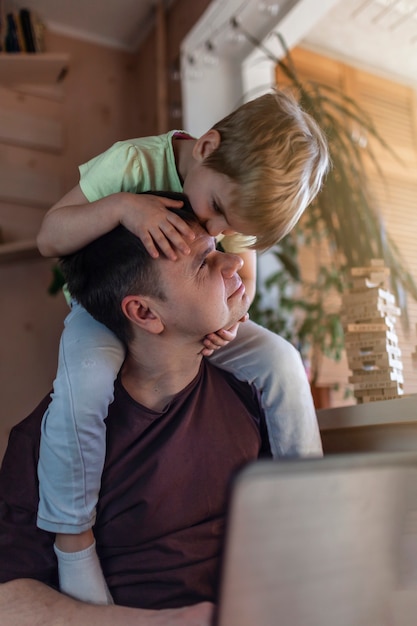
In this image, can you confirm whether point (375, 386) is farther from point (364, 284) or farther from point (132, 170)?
point (132, 170)

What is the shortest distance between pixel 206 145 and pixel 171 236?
0.89ft

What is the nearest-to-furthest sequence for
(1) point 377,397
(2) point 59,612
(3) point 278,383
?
(2) point 59,612 < (3) point 278,383 < (1) point 377,397

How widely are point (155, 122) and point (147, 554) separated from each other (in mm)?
2146

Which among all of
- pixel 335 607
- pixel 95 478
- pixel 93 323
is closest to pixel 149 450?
pixel 95 478

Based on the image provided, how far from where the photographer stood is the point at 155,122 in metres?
2.69

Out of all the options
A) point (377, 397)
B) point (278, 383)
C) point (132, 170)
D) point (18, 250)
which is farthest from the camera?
point (18, 250)

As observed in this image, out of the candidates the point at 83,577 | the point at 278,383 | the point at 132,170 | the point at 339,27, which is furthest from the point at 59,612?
the point at 339,27

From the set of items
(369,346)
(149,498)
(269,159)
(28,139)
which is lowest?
(149,498)

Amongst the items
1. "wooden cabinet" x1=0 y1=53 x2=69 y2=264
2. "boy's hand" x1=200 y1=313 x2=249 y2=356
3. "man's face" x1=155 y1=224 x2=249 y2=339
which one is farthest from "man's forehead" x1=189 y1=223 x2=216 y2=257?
"wooden cabinet" x1=0 y1=53 x2=69 y2=264

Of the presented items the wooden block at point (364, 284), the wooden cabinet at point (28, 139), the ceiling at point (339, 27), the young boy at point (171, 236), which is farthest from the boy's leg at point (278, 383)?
the ceiling at point (339, 27)

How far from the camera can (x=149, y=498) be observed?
0.87m

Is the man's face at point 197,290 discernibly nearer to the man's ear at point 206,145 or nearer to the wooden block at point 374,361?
the man's ear at point 206,145

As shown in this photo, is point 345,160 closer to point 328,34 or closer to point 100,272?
point 100,272

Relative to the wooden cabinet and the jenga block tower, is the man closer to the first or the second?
the jenga block tower
